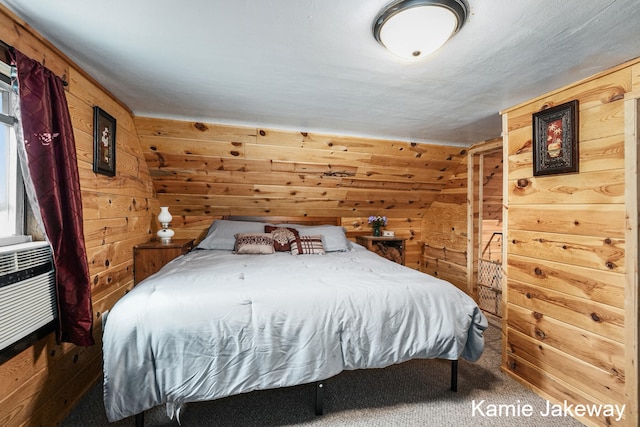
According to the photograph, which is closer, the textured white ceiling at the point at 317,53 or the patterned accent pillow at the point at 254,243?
the textured white ceiling at the point at 317,53

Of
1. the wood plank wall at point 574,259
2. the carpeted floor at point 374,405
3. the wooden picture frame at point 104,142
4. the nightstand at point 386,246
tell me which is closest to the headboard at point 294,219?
the nightstand at point 386,246

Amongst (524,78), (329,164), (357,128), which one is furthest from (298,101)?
(524,78)

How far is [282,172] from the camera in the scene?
328 centimetres

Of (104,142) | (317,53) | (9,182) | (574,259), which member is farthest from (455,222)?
(9,182)

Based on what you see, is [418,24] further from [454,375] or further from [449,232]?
[449,232]

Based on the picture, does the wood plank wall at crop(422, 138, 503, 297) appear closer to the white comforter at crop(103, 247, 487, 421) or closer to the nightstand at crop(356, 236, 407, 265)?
the nightstand at crop(356, 236, 407, 265)

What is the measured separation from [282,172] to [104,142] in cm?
166

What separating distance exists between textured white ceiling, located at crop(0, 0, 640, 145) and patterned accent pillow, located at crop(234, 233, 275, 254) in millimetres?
1255

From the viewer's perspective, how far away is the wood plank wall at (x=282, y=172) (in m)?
2.87

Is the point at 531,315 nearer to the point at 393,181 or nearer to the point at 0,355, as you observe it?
the point at 393,181

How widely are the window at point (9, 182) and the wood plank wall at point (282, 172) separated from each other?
1297 millimetres

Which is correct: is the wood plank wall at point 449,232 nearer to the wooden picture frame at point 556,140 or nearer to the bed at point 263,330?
the wooden picture frame at point 556,140

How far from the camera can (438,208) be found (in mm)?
4188

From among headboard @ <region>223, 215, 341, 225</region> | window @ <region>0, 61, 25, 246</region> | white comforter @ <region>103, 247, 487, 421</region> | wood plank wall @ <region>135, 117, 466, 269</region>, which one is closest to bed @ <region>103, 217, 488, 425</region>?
white comforter @ <region>103, 247, 487, 421</region>
